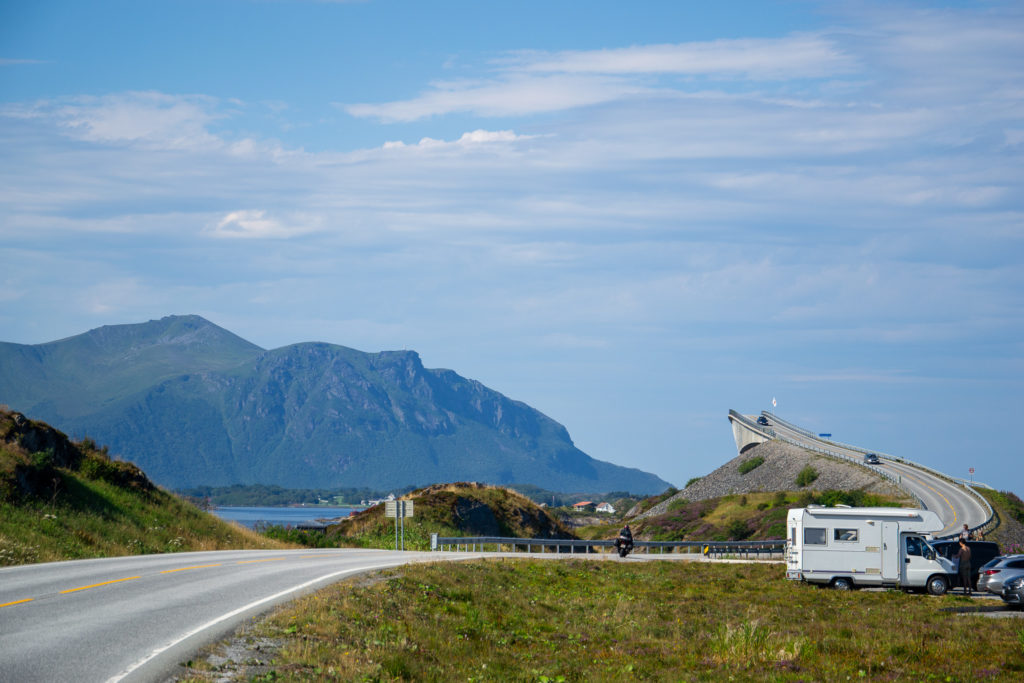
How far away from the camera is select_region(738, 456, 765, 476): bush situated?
142375 mm

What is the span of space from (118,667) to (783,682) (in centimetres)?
1100

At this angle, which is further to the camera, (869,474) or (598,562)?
(869,474)

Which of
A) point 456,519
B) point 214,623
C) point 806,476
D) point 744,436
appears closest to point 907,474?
point 806,476

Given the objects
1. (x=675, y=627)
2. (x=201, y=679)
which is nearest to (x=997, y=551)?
(x=675, y=627)

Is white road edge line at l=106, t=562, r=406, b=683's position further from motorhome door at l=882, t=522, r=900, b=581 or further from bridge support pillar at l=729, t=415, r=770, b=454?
bridge support pillar at l=729, t=415, r=770, b=454

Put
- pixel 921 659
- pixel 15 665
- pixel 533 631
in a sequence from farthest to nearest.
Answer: pixel 533 631 < pixel 921 659 < pixel 15 665

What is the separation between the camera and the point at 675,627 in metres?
23.0

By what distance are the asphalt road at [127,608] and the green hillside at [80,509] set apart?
2.50 m

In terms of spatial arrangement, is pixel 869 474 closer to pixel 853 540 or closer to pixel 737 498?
pixel 737 498

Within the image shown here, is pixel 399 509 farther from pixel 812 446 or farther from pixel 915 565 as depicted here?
pixel 812 446

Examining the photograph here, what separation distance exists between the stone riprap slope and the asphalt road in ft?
273

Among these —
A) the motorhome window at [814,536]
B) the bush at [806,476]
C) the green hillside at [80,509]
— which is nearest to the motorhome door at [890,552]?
the motorhome window at [814,536]

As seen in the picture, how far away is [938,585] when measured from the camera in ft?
Result: 109

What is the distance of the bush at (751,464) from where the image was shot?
14238 cm
